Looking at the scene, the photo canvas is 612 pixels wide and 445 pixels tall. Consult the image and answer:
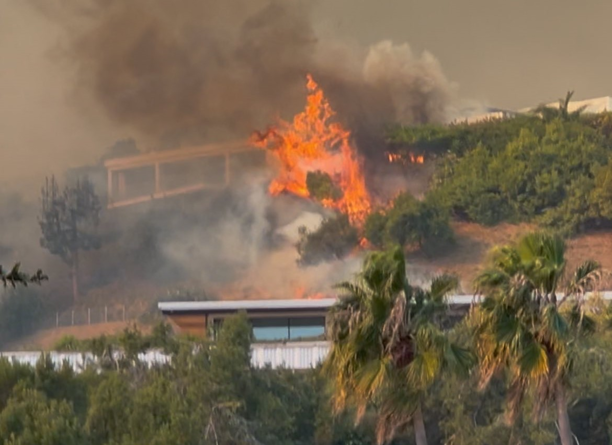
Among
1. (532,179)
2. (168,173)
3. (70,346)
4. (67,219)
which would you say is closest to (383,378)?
(70,346)

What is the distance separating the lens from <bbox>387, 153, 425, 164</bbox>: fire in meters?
110

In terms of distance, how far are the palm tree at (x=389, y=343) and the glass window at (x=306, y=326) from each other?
36.6 meters

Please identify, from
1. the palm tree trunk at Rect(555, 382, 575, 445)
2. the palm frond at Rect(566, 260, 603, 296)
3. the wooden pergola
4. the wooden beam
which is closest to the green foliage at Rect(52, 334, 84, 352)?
the palm tree trunk at Rect(555, 382, 575, 445)

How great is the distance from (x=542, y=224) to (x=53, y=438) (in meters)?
74.9

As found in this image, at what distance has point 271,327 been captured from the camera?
218 ft

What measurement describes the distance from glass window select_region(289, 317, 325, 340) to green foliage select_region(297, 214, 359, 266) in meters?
38.0

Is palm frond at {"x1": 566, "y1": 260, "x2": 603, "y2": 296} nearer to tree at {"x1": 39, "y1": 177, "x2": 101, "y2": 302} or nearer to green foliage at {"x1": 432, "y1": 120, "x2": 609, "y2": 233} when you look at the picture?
green foliage at {"x1": 432, "y1": 120, "x2": 609, "y2": 233}

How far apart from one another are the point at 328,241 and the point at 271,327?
132ft

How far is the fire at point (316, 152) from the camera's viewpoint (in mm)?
109375

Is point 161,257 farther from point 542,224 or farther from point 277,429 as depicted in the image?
point 277,429

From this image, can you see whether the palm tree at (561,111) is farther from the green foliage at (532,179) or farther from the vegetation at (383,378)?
the vegetation at (383,378)

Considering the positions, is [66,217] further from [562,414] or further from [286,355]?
[562,414]

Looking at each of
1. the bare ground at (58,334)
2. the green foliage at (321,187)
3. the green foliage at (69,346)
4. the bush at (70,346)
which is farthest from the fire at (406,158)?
the bush at (70,346)

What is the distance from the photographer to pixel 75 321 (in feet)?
338
